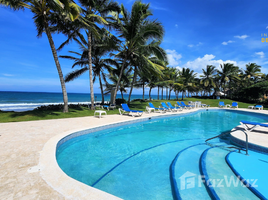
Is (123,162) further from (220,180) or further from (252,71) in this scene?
(252,71)

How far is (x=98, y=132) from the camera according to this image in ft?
21.2

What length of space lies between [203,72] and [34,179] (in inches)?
1594

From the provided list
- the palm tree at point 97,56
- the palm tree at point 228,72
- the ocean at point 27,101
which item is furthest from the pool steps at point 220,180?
the palm tree at point 228,72

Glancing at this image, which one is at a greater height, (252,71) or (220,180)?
(252,71)

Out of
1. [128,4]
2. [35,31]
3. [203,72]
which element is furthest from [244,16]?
[203,72]

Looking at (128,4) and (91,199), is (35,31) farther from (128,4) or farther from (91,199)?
(91,199)

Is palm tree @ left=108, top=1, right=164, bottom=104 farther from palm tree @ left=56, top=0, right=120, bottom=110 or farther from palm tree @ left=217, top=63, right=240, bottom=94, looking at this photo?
palm tree @ left=217, top=63, right=240, bottom=94

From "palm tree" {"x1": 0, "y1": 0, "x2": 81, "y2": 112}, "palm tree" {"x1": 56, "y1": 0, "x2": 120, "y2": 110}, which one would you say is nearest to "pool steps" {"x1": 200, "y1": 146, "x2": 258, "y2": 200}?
"palm tree" {"x1": 0, "y1": 0, "x2": 81, "y2": 112}

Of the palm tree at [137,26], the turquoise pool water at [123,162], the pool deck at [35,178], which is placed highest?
the palm tree at [137,26]

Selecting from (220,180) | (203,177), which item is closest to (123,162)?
(203,177)

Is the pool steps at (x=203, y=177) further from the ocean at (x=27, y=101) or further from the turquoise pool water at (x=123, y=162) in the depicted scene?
the ocean at (x=27, y=101)

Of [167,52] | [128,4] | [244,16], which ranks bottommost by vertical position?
[167,52]

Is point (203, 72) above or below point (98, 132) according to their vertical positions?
above

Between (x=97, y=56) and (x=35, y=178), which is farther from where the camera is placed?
(x=97, y=56)
